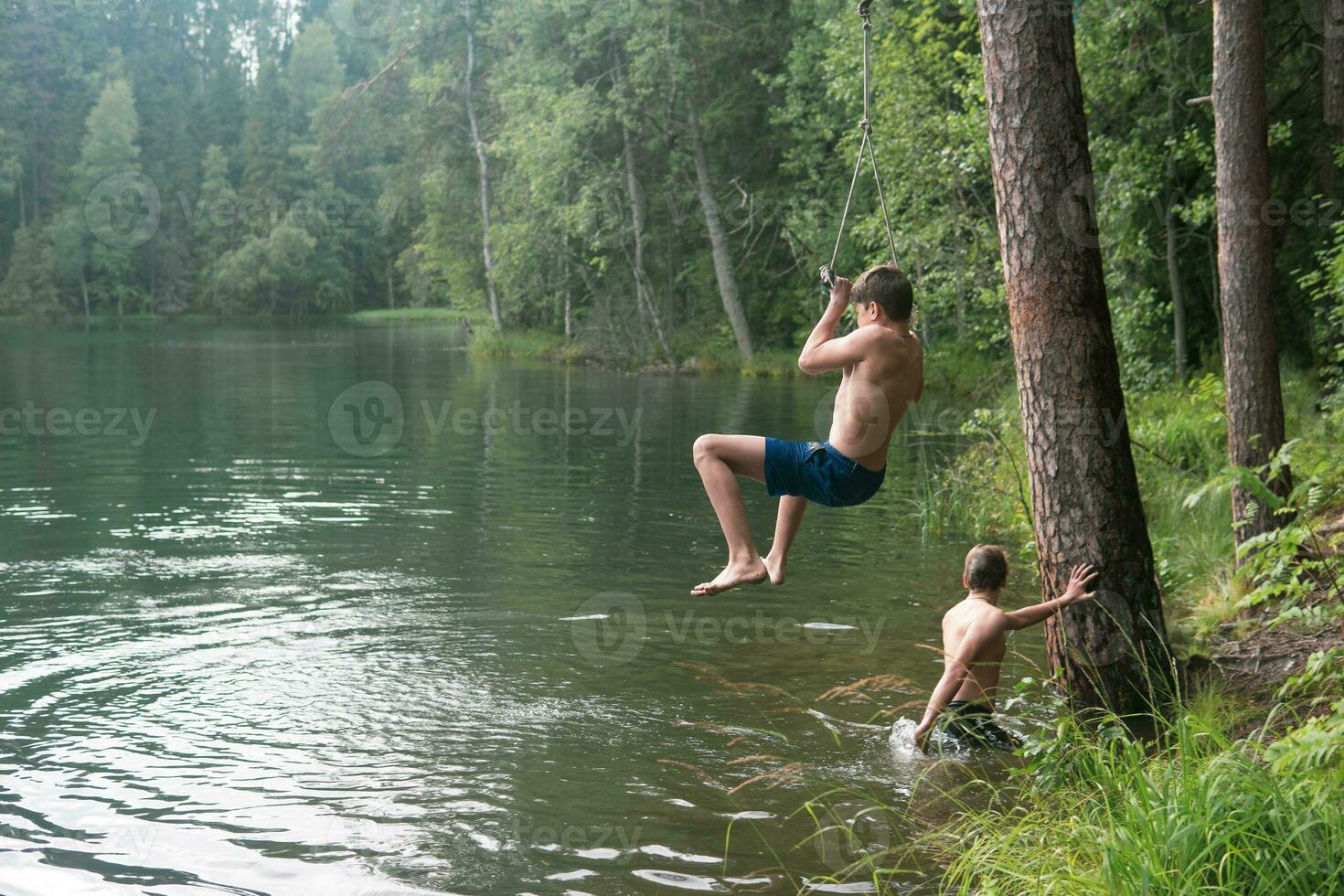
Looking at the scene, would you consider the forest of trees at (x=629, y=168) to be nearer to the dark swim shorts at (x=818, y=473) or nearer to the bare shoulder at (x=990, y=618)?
the dark swim shorts at (x=818, y=473)

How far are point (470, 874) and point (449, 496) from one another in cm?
1148

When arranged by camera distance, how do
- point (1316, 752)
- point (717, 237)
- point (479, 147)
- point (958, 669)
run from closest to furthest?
point (1316, 752) → point (958, 669) → point (717, 237) → point (479, 147)

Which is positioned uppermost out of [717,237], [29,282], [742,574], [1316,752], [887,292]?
[29,282]

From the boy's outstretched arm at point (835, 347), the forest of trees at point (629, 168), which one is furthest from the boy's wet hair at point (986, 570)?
the forest of trees at point (629, 168)

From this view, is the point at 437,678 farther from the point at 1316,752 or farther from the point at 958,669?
the point at 1316,752

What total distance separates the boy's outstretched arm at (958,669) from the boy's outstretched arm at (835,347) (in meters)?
1.79

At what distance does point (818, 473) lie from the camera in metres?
6.69

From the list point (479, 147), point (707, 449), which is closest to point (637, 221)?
point (479, 147)

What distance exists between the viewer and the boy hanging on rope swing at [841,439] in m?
6.68

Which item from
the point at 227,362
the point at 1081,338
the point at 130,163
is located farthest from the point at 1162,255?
the point at 130,163

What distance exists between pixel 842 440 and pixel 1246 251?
4.63 meters

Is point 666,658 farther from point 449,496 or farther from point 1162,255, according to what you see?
point 1162,255

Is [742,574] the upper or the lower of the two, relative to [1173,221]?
lower

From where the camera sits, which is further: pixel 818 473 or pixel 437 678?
pixel 437 678
